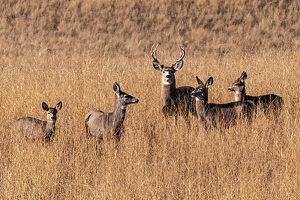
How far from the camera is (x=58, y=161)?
4910 mm

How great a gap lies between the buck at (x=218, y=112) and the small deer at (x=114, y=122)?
1.22 m

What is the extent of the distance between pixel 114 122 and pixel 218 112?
68.2 inches

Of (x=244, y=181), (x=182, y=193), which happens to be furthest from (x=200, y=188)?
(x=244, y=181)

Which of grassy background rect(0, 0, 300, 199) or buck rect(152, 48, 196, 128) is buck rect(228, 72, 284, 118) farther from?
buck rect(152, 48, 196, 128)

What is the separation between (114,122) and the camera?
227 inches

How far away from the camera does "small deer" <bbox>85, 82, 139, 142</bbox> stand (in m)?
5.69

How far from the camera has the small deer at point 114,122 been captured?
569 cm

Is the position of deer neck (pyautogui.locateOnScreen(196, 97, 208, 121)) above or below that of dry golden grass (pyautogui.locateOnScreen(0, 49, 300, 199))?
above

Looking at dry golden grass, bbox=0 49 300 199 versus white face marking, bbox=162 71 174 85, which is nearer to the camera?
dry golden grass, bbox=0 49 300 199

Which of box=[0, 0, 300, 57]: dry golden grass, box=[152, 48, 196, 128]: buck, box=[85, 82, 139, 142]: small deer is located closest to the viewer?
box=[85, 82, 139, 142]: small deer

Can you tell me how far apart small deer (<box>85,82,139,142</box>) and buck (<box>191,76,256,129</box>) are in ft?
4.00

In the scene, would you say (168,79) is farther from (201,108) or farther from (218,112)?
(218,112)

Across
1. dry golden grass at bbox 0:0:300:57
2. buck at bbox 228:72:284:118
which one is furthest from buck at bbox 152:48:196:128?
dry golden grass at bbox 0:0:300:57

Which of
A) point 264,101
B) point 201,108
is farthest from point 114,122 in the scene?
point 264,101
